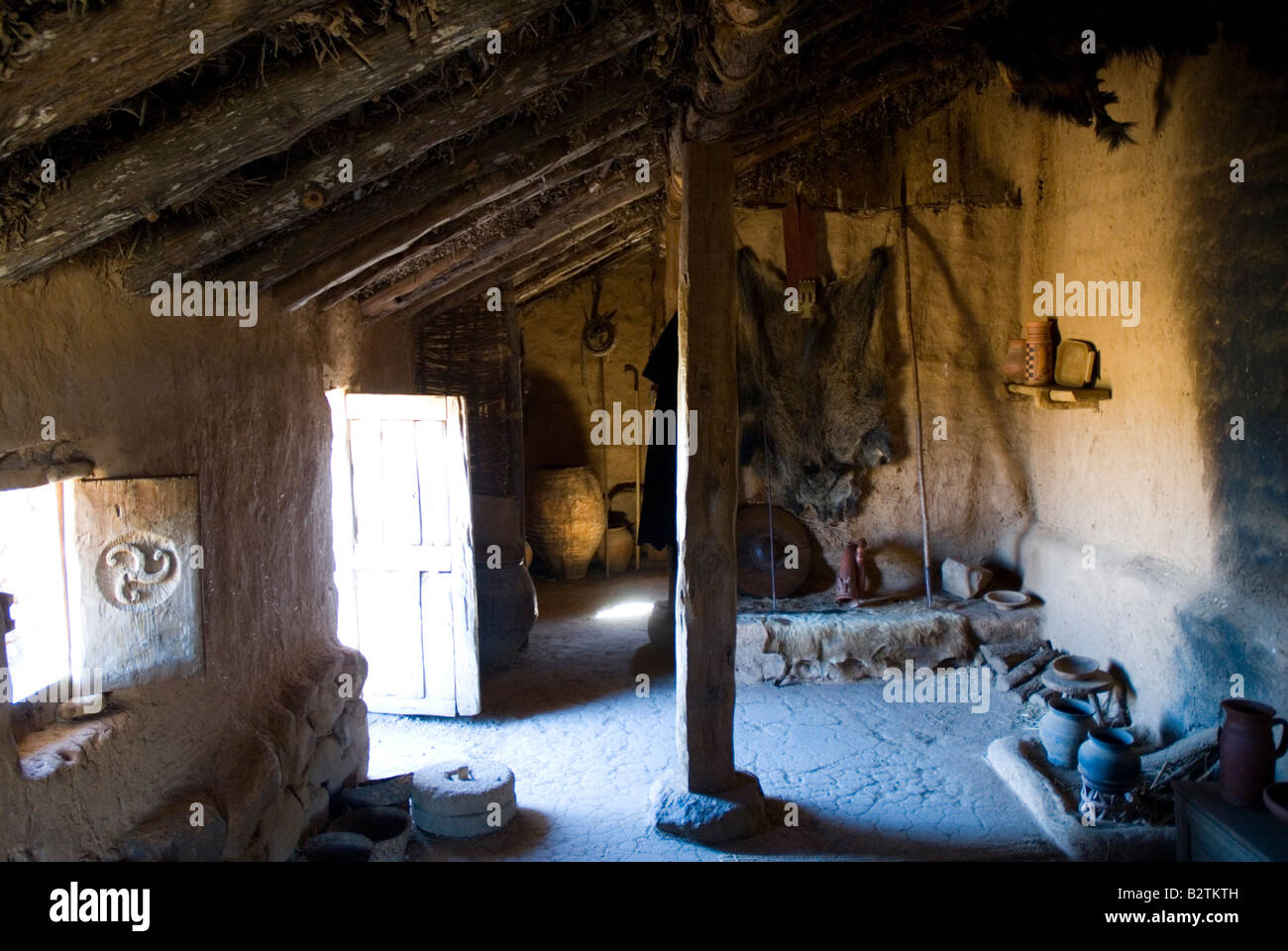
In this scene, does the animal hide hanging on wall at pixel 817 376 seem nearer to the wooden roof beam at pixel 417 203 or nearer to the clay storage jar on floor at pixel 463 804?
the wooden roof beam at pixel 417 203

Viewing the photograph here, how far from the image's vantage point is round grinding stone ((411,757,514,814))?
14.1ft

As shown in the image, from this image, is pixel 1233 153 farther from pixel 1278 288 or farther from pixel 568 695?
pixel 568 695

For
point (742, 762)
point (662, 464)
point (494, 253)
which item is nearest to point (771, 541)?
point (662, 464)

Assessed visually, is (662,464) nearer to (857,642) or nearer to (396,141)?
(857,642)

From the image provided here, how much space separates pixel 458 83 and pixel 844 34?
2.46 m

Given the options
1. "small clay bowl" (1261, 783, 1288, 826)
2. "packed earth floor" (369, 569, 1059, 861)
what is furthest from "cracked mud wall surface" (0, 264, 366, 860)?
"small clay bowl" (1261, 783, 1288, 826)

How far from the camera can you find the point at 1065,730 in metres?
4.52

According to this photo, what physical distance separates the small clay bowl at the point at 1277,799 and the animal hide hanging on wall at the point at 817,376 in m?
3.58

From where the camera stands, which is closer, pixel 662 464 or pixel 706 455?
pixel 706 455

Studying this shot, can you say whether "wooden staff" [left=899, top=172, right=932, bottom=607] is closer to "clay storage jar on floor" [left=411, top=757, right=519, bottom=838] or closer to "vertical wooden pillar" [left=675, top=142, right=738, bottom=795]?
"vertical wooden pillar" [left=675, top=142, right=738, bottom=795]

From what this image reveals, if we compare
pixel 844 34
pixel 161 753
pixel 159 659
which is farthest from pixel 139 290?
pixel 844 34

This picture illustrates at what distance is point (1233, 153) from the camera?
436 cm

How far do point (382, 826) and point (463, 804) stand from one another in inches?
14.6

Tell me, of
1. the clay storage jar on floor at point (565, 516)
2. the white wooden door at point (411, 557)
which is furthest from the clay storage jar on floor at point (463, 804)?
the clay storage jar on floor at point (565, 516)
